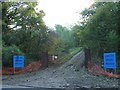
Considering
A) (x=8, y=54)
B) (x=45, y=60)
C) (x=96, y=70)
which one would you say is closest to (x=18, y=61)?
(x=8, y=54)

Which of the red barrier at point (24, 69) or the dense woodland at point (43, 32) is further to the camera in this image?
the red barrier at point (24, 69)

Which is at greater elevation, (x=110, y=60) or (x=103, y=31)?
(x=103, y=31)

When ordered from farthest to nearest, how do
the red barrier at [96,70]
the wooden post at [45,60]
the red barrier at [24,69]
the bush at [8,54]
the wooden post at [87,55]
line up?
the wooden post at [45,60] < the bush at [8,54] < the red barrier at [24,69] < the wooden post at [87,55] < the red barrier at [96,70]

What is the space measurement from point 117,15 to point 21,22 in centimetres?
810

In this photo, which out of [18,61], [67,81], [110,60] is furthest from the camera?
[18,61]

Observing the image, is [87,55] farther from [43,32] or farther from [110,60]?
[43,32]

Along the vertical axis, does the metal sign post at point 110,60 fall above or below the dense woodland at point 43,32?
below

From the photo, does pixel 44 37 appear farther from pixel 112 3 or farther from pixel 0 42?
pixel 112 3

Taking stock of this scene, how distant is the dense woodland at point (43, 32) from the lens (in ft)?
46.3

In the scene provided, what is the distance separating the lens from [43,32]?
19.0 meters

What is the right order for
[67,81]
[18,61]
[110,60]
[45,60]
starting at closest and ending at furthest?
1. [67,81]
2. [110,60]
3. [18,61]
4. [45,60]

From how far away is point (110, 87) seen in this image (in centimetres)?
859

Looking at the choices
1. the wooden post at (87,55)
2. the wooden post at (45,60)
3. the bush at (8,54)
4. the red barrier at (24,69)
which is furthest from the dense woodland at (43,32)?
the wooden post at (45,60)

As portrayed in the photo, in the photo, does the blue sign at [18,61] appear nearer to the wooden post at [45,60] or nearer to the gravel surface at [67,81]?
the wooden post at [45,60]
